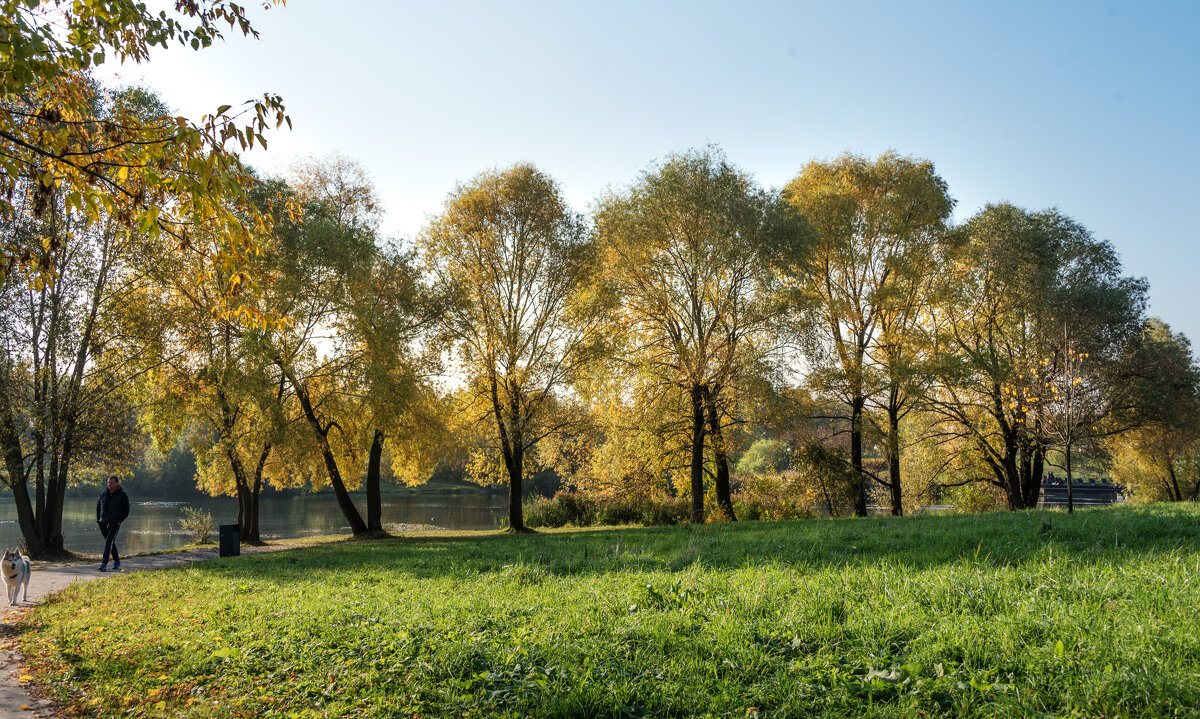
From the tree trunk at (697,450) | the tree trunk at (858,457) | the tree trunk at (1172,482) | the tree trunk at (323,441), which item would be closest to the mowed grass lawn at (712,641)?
the tree trunk at (323,441)

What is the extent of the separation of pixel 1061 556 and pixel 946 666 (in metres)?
3.61

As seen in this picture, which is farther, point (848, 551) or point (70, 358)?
point (70, 358)

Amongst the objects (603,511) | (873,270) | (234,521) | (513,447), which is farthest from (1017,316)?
(234,521)

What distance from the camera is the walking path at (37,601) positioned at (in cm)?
561

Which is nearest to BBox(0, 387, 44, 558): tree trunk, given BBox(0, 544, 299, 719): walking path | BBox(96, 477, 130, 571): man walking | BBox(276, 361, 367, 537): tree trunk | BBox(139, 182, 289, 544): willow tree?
BBox(0, 544, 299, 719): walking path

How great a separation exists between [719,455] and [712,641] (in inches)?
819

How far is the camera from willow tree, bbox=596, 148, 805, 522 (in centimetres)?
2316

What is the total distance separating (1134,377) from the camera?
26.1 metres

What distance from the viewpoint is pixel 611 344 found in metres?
24.5

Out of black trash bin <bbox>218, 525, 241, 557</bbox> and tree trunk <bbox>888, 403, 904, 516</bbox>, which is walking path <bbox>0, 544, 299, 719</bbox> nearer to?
black trash bin <bbox>218, 525, 241, 557</bbox>

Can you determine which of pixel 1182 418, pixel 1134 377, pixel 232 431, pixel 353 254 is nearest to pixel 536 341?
pixel 353 254

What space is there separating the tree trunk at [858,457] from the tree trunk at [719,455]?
4.89 metres

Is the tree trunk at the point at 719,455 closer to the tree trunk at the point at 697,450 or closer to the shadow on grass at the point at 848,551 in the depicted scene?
the tree trunk at the point at 697,450

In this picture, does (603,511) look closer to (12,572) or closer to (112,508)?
(112,508)
